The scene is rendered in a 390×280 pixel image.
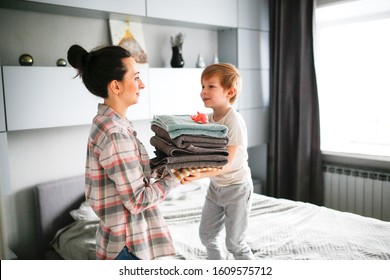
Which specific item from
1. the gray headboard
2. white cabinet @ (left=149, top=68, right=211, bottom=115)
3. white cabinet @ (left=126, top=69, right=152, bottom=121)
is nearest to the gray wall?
the gray headboard

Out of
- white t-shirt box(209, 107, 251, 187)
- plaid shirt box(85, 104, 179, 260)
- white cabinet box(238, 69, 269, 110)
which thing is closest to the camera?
plaid shirt box(85, 104, 179, 260)

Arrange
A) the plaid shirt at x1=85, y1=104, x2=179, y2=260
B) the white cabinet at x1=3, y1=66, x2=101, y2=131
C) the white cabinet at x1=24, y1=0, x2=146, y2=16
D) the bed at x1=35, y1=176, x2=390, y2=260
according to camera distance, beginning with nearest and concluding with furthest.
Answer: the plaid shirt at x1=85, y1=104, x2=179, y2=260 → the bed at x1=35, y1=176, x2=390, y2=260 → the white cabinet at x1=3, y1=66, x2=101, y2=131 → the white cabinet at x1=24, y1=0, x2=146, y2=16

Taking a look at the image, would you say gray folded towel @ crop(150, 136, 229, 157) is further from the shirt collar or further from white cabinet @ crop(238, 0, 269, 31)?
white cabinet @ crop(238, 0, 269, 31)

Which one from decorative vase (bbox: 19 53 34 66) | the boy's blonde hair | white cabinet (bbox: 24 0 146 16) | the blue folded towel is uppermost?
white cabinet (bbox: 24 0 146 16)

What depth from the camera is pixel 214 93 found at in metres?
1.34

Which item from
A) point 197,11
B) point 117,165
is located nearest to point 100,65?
point 117,165

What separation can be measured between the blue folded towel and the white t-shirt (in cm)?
20

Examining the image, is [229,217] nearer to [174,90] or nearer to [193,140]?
[193,140]

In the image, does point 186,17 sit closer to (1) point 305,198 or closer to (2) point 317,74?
(2) point 317,74

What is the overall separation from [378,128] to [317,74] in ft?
2.11

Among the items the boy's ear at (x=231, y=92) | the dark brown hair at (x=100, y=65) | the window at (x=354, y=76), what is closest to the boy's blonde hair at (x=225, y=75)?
the boy's ear at (x=231, y=92)

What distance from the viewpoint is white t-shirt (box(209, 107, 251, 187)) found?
130 centimetres

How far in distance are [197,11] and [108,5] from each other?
734 mm
